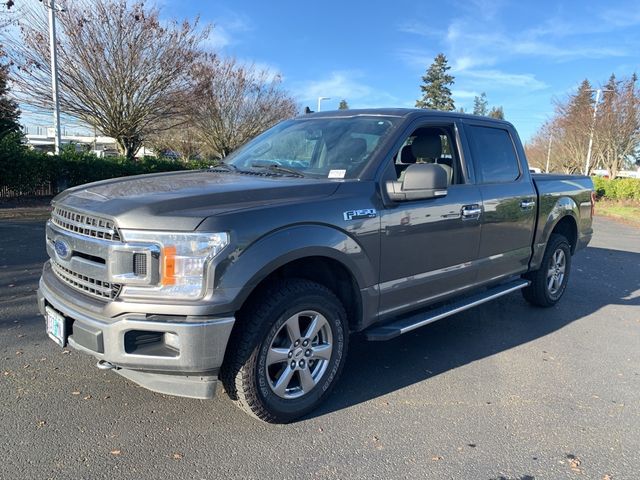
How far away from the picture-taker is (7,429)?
289cm

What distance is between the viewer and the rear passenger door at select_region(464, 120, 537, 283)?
174 inches

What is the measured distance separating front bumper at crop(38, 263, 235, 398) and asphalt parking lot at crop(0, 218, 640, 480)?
1.32ft

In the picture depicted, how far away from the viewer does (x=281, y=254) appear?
110 inches

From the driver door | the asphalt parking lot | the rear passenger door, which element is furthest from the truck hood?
the rear passenger door

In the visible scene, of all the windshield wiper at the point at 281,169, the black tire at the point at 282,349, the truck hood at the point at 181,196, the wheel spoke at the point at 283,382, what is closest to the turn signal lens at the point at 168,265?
the truck hood at the point at 181,196

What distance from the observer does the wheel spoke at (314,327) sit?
3113 millimetres

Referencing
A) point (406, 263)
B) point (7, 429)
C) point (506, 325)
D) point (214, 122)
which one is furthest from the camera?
point (214, 122)

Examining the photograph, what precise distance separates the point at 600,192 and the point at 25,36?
26166mm

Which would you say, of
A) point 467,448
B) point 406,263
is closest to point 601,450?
point 467,448

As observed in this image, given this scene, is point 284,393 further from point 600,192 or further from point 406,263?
point 600,192

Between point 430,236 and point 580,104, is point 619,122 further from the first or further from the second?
point 430,236

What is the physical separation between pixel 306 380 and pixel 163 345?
950mm

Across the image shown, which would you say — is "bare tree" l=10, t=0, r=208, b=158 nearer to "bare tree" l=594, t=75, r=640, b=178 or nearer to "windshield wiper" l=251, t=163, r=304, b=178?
"windshield wiper" l=251, t=163, r=304, b=178

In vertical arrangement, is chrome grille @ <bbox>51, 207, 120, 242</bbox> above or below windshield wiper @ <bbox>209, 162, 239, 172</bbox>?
below
